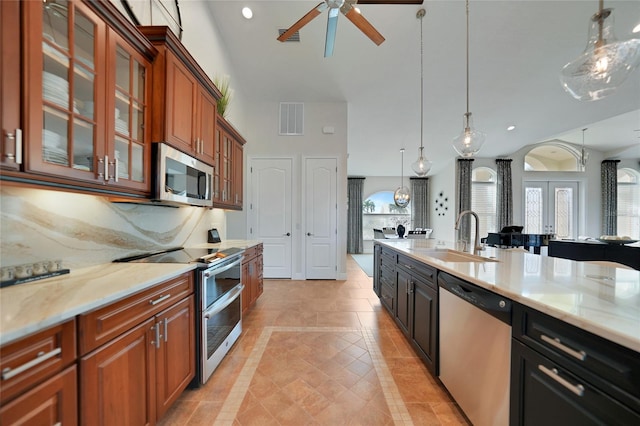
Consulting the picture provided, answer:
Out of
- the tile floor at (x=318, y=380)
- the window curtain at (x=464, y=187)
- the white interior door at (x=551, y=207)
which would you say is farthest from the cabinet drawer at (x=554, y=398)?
the white interior door at (x=551, y=207)

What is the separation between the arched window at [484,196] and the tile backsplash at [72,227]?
28.1 ft

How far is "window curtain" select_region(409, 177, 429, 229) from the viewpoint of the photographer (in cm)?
916

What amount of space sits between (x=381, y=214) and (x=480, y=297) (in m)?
8.28

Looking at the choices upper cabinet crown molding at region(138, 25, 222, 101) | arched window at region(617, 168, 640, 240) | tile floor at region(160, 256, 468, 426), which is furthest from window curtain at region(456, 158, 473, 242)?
upper cabinet crown molding at region(138, 25, 222, 101)

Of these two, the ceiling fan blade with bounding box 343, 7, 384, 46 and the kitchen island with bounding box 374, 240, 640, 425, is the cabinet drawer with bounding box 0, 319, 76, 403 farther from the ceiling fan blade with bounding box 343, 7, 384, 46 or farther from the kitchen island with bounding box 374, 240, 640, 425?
the ceiling fan blade with bounding box 343, 7, 384, 46

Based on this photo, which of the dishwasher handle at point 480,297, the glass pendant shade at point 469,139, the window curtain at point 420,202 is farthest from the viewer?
the window curtain at point 420,202

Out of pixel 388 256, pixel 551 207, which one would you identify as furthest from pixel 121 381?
pixel 551 207

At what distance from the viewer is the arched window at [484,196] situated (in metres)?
7.58

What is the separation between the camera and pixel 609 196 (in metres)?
7.22

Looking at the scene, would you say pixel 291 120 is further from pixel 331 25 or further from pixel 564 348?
pixel 564 348

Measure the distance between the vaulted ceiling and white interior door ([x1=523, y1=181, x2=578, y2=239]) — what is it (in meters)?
2.06

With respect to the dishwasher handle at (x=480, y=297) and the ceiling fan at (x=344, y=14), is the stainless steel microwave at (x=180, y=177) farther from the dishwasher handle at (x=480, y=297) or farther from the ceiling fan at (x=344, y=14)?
the dishwasher handle at (x=480, y=297)

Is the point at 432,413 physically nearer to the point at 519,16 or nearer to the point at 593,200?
the point at 519,16

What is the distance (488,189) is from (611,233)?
12.6 feet
